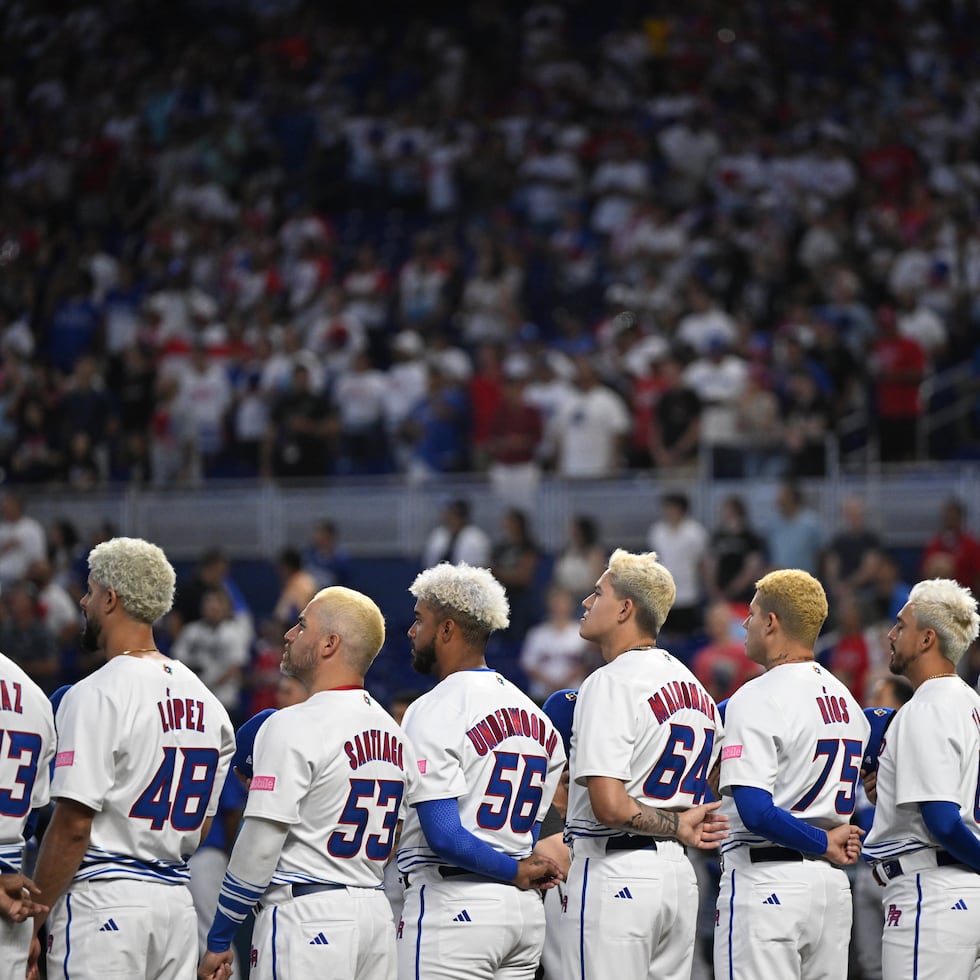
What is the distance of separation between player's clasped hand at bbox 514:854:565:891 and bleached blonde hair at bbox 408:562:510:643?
78cm

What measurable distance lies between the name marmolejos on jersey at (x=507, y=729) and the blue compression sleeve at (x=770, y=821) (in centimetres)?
69

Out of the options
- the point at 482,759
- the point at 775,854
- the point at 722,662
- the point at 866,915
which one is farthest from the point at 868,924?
the point at 482,759

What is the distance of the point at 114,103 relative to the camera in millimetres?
24297

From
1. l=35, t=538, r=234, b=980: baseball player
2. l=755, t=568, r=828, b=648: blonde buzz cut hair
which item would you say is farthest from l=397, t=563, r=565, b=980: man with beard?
l=755, t=568, r=828, b=648: blonde buzz cut hair

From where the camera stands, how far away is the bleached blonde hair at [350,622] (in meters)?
5.84

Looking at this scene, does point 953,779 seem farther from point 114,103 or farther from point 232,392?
point 114,103

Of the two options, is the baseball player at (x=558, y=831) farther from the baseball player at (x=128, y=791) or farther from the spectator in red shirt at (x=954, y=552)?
the spectator in red shirt at (x=954, y=552)

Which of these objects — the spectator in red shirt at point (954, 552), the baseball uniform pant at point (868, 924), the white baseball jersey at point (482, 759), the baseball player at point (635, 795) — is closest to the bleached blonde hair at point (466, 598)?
the white baseball jersey at point (482, 759)

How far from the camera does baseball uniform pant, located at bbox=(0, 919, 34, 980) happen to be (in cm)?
564

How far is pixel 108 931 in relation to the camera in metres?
5.67

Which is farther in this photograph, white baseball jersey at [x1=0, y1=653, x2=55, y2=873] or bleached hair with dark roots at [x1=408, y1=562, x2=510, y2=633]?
bleached hair with dark roots at [x1=408, y1=562, x2=510, y2=633]

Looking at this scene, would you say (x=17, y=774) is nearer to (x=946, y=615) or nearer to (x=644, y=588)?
(x=644, y=588)

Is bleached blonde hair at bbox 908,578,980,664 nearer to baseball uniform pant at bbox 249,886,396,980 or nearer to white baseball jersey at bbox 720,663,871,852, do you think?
white baseball jersey at bbox 720,663,871,852

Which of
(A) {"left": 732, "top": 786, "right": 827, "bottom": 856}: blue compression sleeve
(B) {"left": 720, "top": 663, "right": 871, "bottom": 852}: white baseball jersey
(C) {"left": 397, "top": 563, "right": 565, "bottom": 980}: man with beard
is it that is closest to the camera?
(C) {"left": 397, "top": 563, "right": 565, "bottom": 980}: man with beard
